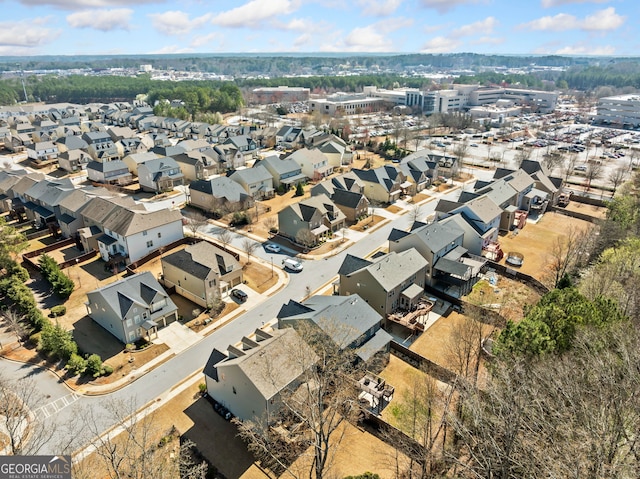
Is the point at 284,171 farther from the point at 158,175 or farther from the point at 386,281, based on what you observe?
the point at 386,281

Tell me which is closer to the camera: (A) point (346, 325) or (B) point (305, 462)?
(B) point (305, 462)

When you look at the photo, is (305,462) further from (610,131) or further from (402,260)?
(610,131)

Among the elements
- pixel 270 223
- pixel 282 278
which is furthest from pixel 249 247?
pixel 270 223

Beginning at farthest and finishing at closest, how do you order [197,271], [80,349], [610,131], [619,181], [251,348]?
[610,131] < [619,181] < [197,271] < [80,349] < [251,348]

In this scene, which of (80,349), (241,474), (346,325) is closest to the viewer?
(241,474)

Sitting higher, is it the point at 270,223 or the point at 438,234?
the point at 438,234

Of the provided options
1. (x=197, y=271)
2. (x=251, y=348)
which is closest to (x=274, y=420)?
(x=251, y=348)

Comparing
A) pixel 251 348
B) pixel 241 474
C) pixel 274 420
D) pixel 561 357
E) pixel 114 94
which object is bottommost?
pixel 241 474
